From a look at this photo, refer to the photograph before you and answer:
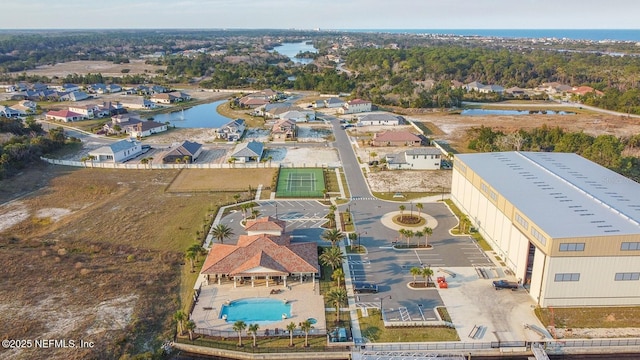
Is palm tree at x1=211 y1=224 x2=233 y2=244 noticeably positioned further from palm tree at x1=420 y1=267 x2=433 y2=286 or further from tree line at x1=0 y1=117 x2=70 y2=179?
tree line at x1=0 y1=117 x2=70 y2=179

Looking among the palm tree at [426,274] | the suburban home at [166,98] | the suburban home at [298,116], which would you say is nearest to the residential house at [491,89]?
the suburban home at [298,116]

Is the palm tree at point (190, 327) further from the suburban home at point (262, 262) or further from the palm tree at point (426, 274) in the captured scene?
the palm tree at point (426, 274)

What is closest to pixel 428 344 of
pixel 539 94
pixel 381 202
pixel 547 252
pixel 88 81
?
pixel 547 252

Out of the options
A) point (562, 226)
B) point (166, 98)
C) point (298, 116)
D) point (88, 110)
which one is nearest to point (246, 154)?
point (298, 116)

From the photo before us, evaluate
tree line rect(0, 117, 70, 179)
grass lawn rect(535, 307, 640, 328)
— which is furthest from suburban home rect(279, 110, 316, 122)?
grass lawn rect(535, 307, 640, 328)

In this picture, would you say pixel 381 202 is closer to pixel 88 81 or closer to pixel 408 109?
pixel 408 109

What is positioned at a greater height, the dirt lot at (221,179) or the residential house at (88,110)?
the residential house at (88,110)
